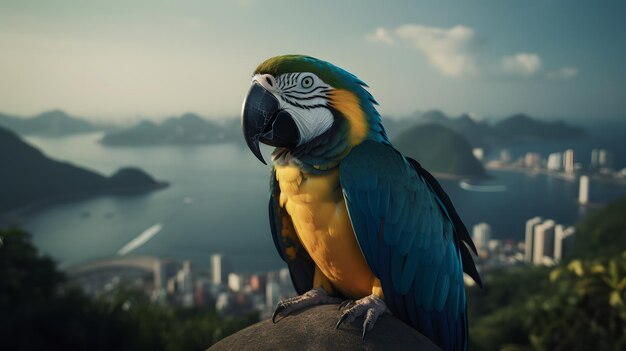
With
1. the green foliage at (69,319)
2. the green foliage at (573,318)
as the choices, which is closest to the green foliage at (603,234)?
the green foliage at (573,318)

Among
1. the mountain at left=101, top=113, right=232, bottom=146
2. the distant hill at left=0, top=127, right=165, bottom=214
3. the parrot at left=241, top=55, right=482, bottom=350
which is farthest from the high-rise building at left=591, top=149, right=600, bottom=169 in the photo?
the parrot at left=241, top=55, right=482, bottom=350

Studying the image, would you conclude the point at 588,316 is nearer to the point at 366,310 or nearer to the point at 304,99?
the point at 366,310

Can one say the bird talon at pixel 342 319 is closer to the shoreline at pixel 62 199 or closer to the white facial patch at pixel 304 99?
the white facial patch at pixel 304 99

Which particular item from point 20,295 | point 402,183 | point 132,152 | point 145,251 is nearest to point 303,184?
point 402,183

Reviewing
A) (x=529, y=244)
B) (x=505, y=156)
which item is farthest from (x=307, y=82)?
(x=505, y=156)

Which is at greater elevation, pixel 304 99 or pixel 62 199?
pixel 304 99

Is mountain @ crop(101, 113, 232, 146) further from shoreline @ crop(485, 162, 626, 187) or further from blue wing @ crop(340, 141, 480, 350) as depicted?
blue wing @ crop(340, 141, 480, 350)
